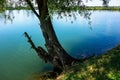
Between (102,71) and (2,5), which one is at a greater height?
(2,5)

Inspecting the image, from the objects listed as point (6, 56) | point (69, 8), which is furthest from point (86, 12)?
point (6, 56)

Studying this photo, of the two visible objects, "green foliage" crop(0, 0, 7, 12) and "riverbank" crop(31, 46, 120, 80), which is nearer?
"riverbank" crop(31, 46, 120, 80)

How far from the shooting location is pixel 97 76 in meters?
10.5

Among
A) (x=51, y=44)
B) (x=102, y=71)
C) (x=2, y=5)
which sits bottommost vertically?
(x=51, y=44)

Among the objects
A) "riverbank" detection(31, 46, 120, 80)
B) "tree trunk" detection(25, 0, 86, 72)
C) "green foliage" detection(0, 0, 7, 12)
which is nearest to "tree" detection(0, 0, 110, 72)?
"tree trunk" detection(25, 0, 86, 72)

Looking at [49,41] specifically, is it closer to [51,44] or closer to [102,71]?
[51,44]

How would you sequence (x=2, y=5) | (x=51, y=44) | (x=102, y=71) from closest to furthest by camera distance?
(x=102, y=71) < (x=2, y=5) < (x=51, y=44)

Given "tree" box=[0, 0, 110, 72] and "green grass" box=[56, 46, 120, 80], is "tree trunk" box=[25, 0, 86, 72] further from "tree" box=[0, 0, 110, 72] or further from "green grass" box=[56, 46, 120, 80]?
"green grass" box=[56, 46, 120, 80]

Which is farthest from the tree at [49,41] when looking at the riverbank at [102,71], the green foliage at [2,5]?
the riverbank at [102,71]

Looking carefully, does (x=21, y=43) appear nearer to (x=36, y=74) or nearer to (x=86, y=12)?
(x=36, y=74)

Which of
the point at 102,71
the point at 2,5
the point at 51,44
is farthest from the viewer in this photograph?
the point at 51,44

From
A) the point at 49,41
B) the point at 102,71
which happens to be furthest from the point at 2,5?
the point at 102,71

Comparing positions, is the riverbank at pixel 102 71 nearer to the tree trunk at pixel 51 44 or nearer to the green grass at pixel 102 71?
the green grass at pixel 102 71

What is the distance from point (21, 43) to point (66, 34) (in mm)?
10399
